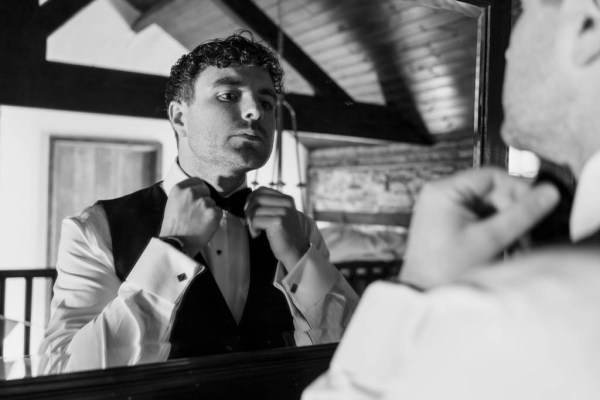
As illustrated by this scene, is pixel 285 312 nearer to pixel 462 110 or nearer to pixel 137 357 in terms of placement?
pixel 137 357

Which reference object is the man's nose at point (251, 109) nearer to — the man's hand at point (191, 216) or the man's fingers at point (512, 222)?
the man's hand at point (191, 216)

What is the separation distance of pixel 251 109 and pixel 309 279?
33cm

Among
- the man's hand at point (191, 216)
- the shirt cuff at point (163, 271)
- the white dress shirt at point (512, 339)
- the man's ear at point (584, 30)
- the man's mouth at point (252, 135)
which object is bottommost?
the shirt cuff at point (163, 271)

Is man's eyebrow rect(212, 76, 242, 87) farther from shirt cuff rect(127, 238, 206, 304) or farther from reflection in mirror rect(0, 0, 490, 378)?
shirt cuff rect(127, 238, 206, 304)

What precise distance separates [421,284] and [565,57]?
199 millimetres

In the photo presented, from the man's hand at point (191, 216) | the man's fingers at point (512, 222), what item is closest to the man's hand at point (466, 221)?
the man's fingers at point (512, 222)

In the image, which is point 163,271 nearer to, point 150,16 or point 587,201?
point 150,16

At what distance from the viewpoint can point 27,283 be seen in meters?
0.82

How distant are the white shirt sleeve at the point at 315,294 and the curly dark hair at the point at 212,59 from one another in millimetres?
305

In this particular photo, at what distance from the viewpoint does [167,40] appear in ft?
3.03

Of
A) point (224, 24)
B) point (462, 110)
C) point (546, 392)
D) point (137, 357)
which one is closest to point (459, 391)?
point (546, 392)

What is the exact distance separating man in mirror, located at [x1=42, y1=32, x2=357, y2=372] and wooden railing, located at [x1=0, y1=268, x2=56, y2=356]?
0.02 m

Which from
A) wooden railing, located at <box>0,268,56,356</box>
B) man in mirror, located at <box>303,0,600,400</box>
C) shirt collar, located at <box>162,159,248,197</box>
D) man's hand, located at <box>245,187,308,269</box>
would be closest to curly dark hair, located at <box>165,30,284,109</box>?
shirt collar, located at <box>162,159,248,197</box>

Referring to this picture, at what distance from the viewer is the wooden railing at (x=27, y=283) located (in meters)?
0.80
